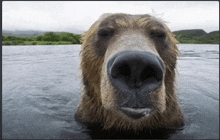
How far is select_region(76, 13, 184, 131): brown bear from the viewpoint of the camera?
7.63 feet

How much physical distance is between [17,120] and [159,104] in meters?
3.59

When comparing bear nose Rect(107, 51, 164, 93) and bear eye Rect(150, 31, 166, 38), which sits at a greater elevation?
bear eye Rect(150, 31, 166, 38)

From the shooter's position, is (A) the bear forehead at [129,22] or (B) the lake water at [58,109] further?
(B) the lake water at [58,109]

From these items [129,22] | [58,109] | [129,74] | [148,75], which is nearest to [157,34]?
[129,22]

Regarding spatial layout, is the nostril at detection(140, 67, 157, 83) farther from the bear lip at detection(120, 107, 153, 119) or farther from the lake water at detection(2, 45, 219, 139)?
the lake water at detection(2, 45, 219, 139)

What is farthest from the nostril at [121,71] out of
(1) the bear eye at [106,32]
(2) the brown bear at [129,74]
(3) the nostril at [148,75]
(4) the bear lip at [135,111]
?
(1) the bear eye at [106,32]

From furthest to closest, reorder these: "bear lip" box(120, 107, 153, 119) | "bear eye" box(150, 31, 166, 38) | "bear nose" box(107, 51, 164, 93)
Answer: "bear eye" box(150, 31, 166, 38) < "bear lip" box(120, 107, 153, 119) < "bear nose" box(107, 51, 164, 93)

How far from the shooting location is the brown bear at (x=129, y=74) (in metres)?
2.32

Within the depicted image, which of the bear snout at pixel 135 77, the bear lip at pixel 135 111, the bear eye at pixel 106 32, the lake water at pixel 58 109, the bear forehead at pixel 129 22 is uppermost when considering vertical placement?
the bear forehead at pixel 129 22

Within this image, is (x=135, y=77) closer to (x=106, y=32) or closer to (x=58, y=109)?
(x=106, y=32)

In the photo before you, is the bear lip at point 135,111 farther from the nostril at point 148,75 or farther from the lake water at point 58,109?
the lake water at point 58,109

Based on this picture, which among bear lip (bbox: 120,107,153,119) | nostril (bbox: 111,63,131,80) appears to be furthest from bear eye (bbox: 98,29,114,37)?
bear lip (bbox: 120,107,153,119)

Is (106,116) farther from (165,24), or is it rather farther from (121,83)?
(165,24)

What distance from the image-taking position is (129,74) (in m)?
2.32
